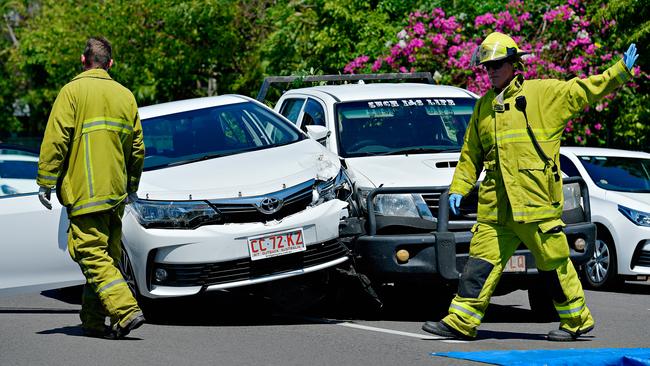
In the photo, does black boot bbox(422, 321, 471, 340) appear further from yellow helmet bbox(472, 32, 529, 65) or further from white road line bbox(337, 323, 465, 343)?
yellow helmet bbox(472, 32, 529, 65)

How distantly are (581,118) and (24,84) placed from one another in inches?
1091

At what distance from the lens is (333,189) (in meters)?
8.77


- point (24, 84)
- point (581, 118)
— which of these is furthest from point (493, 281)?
point (24, 84)

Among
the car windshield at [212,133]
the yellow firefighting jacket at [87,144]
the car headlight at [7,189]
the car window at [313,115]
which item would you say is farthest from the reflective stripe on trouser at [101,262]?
the car window at [313,115]

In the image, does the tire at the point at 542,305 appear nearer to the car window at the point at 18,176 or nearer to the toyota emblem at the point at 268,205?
the toyota emblem at the point at 268,205

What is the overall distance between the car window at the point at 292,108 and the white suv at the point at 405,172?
0.27ft

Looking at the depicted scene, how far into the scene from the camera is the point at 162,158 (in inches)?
368

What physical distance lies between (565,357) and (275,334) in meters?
A: 2.09

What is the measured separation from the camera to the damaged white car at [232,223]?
8305mm

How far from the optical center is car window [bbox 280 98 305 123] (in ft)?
37.2

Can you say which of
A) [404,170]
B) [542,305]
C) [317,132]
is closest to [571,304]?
[542,305]

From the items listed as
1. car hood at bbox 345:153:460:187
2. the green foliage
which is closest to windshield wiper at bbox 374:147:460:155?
car hood at bbox 345:153:460:187

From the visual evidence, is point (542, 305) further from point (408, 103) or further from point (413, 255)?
point (408, 103)

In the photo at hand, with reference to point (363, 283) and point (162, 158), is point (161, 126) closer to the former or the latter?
point (162, 158)
